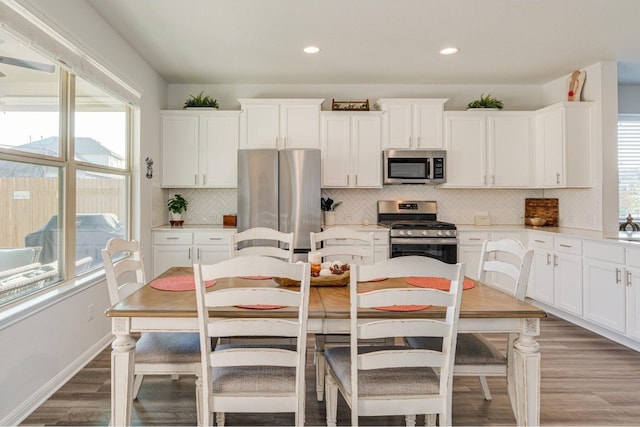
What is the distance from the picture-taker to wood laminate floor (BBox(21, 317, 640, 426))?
223cm

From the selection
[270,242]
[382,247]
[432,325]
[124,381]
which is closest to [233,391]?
[124,381]

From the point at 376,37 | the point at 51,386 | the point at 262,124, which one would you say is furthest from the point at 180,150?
the point at 51,386

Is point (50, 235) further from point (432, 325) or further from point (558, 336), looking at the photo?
point (558, 336)

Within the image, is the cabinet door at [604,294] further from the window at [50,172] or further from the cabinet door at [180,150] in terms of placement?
the window at [50,172]

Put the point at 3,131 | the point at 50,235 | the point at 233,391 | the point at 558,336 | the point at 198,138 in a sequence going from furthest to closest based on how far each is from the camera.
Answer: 1. the point at 198,138
2. the point at 558,336
3. the point at 50,235
4. the point at 3,131
5. the point at 233,391

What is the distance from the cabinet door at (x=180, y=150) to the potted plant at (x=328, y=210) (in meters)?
1.59

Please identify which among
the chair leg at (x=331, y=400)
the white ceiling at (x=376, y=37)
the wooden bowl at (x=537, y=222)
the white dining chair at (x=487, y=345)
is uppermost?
the white ceiling at (x=376, y=37)

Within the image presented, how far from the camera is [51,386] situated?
2.53 m

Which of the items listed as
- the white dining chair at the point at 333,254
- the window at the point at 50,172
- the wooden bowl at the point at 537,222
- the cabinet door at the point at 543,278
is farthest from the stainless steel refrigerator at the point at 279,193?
the wooden bowl at the point at 537,222

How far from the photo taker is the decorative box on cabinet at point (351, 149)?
4.81m

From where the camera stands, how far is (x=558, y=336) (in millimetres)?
3660

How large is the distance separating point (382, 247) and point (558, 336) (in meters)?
1.86

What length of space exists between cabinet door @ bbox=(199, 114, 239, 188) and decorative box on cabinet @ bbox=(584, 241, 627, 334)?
12.4 feet

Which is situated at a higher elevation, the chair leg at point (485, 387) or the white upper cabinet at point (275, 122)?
the white upper cabinet at point (275, 122)
